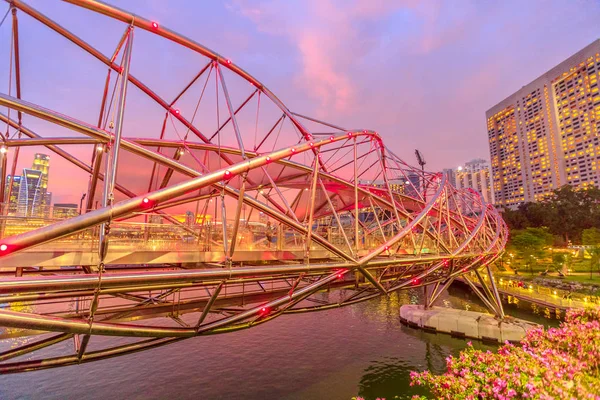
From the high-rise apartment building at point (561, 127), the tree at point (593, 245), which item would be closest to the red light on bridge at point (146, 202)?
the tree at point (593, 245)

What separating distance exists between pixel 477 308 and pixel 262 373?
37723 mm

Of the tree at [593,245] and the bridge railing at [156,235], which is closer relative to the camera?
the bridge railing at [156,235]

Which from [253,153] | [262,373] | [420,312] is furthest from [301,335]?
[253,153]

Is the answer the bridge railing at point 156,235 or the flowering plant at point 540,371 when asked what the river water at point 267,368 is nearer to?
the bridge railing at point 156,235

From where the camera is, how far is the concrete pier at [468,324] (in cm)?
2990

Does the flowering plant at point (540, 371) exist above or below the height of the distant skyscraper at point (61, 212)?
below

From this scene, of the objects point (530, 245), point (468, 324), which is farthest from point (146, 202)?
point (530, 245)

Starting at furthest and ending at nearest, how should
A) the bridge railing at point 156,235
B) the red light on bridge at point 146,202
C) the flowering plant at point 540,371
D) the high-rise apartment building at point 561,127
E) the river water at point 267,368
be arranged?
the high-rise apartment building at point 561,127
the river water at point 267,368
the bridge railing at point 156,235
the red light on bridge at point 146,202
the flowering plant at point 540,371

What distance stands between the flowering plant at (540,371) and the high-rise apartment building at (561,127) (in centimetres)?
18762

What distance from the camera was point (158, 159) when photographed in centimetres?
1083

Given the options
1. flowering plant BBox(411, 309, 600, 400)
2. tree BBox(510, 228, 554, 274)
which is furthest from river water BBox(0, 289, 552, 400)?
tree BBox(510, 228, 554, 274)

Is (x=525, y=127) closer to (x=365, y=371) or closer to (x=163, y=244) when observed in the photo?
(x=365, y=371)

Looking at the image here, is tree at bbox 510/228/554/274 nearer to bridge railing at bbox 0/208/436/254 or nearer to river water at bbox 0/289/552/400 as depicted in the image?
river water at bbox 0/289/552/400

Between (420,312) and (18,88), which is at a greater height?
(18,88)
